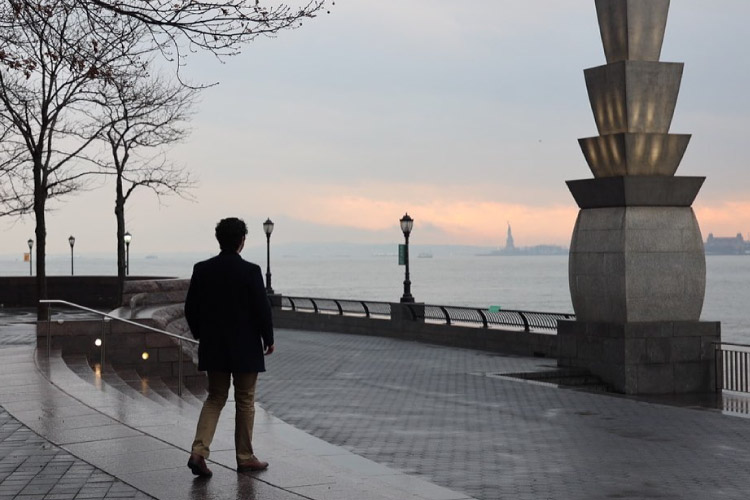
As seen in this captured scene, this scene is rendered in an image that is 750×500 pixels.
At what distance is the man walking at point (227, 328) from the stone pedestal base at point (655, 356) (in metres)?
14.7

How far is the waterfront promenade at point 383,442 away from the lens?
8.14 metres

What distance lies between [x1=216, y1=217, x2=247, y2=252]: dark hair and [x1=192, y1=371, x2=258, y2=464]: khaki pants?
104 centimetres

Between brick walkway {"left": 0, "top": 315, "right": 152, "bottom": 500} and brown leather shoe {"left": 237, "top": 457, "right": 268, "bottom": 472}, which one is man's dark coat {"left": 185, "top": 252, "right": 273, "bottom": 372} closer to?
brown leather shoe {"left": 237, "top": 457, "right": 268, "bottom": 472}

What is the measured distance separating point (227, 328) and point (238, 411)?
744 millimetres

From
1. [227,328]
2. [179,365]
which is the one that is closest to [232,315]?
[227,328]

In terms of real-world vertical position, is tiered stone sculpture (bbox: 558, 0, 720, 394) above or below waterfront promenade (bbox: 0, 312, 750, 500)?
above

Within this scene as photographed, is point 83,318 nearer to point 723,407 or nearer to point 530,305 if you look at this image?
point 723,407

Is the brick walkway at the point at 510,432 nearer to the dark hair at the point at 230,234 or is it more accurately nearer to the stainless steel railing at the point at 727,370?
the dark hair at the point at 230,234

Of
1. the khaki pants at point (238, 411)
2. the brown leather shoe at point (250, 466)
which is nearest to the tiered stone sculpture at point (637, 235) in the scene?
the brown leather shoe at point (250, 466)

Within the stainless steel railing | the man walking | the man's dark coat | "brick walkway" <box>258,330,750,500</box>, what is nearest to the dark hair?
the man walking

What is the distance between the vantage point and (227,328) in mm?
8125

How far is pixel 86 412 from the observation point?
11.2 m

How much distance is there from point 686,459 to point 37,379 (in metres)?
8.71

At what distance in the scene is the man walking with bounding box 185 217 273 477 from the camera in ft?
26.6
